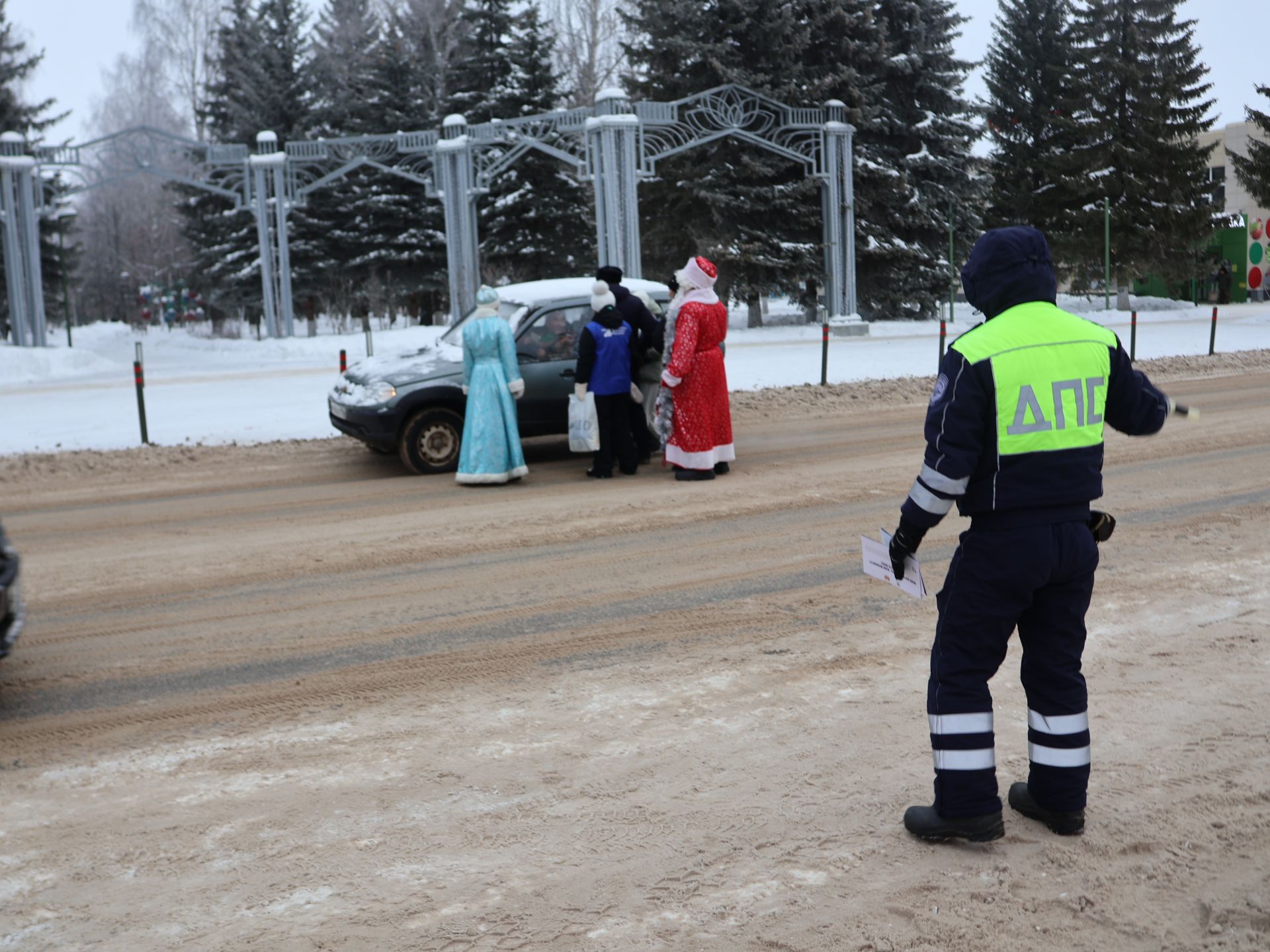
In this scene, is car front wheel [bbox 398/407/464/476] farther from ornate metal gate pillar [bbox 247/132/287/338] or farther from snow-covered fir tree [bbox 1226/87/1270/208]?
snow-covered fir tree [bbox 1226/87/1270/208]

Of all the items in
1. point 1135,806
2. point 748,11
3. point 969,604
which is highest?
point 748,11

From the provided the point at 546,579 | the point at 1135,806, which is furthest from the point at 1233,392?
the point at 1135,806

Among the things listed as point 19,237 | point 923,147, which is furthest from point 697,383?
point 923,147

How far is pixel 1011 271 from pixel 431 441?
30.0 ft

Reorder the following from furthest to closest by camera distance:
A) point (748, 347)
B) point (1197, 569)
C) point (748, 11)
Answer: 1. point (748, 11)
2. point (748, 347)
3. point (1197, 569)

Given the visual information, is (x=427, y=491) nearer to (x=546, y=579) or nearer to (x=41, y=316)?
(x=546, y=579)

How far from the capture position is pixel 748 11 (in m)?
38.7

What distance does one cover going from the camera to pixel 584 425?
12047 mm

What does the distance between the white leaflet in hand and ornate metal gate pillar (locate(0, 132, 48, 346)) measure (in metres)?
29.9

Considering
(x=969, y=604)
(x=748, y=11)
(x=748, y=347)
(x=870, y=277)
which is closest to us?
(x=969, y=604)

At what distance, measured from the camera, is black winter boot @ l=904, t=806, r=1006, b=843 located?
422 centimetres

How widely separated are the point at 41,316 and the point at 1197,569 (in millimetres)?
28951

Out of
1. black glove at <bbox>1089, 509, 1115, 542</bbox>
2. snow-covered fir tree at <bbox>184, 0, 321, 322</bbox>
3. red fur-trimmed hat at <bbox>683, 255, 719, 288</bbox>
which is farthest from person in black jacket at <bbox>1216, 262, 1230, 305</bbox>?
black glove at <bbox>1089, 509, 1115, 542</bbox>

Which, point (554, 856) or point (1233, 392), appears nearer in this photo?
point (554, 856)
